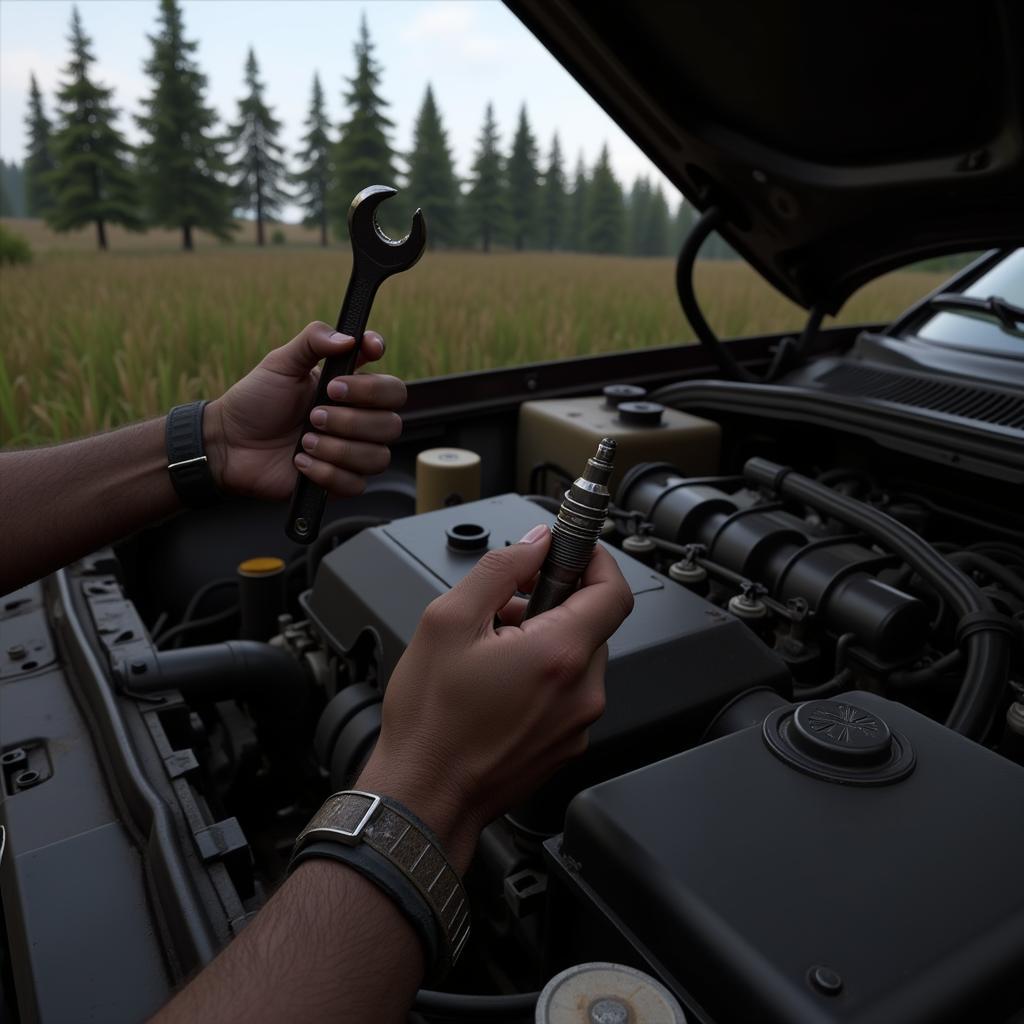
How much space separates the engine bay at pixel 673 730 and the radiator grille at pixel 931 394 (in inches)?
4.6

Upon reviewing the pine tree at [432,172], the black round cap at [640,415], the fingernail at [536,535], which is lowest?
the black round cap at [640,415]

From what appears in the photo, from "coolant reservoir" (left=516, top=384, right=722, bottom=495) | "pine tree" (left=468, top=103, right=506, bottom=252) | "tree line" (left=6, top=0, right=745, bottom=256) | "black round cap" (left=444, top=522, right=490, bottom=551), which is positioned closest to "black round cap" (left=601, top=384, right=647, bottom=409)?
"coolant reservoir" (left=516, top=384, right=722, bottom=495)

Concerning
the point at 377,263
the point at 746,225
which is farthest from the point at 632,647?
the point at 746,225

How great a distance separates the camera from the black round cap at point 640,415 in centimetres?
176

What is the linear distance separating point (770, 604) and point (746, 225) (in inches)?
37.0

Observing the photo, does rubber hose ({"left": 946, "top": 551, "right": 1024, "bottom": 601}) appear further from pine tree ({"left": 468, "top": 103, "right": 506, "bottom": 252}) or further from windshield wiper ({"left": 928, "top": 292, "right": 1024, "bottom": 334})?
pine tree ({"left": 468, "top": 103, "right": 506, "bottom": 252})

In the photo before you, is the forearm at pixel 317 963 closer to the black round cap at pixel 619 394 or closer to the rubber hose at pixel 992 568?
the rubber hose at pixel 992 568

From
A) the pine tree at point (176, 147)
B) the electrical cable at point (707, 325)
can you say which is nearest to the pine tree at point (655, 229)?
the pine tree at point (176, 147)

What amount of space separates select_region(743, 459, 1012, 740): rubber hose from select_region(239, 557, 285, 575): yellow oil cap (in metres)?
0.92

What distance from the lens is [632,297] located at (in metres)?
6.22

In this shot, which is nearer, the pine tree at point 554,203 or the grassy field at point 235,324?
the grassy field at point 235,324

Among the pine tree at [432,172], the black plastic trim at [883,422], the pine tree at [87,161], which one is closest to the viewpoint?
the black plastic trim at [883,422]

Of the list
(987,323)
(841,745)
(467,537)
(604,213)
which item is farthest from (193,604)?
(604,213)

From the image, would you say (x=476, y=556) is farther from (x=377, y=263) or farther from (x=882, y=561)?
(x=882, y=561)
